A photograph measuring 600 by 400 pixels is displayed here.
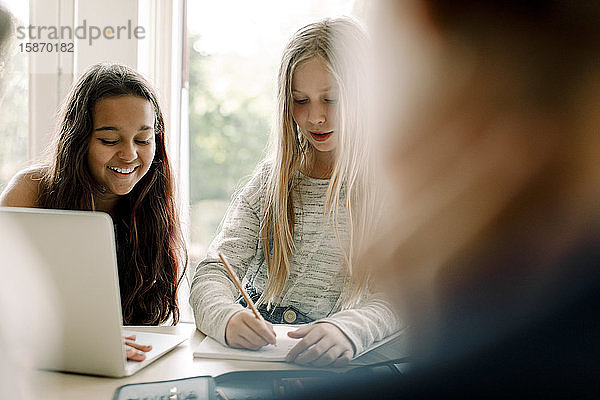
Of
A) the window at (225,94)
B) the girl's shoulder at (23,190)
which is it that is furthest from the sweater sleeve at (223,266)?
the window at (225,94)

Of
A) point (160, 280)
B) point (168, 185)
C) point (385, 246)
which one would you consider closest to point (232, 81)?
point (168, 185)

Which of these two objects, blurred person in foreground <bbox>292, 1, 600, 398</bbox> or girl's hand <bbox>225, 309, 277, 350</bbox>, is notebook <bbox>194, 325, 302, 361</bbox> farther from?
blurred person in foreground <bbox>292, 1, 600, 398</bbox>

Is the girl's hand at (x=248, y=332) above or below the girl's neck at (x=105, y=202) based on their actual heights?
below

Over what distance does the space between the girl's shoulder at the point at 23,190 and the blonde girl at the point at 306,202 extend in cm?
40

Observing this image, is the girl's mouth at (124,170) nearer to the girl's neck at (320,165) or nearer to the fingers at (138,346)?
the girl's neck at (320,165)

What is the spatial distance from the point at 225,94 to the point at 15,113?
62cm

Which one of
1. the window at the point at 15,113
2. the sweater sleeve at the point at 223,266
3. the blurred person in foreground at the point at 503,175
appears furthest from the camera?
the window at the point at 15,113

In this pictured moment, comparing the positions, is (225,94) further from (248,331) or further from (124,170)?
(248,331)

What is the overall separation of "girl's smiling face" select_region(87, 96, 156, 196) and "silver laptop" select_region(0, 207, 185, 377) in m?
0.57

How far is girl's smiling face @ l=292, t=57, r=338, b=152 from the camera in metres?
1.20

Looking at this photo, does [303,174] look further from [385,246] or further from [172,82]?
[385,246]

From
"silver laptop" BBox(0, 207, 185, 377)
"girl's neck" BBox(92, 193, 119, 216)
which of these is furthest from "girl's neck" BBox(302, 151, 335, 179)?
"silver laptop" BBox(0, 207, 185, 377)

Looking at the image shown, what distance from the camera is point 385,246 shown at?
0.22 metres

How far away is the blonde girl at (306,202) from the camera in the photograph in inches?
46.9
